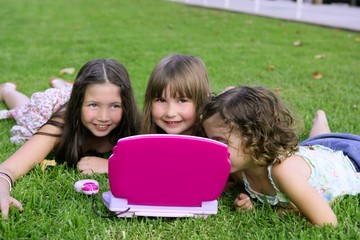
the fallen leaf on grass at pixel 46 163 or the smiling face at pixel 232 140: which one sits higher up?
the smiling face at pixel 232 140

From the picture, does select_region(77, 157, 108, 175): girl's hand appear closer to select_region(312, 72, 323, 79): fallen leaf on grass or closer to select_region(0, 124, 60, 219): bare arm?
select_region(0, 124, 60, 219): bare arm

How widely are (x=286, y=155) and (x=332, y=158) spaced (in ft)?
1.87

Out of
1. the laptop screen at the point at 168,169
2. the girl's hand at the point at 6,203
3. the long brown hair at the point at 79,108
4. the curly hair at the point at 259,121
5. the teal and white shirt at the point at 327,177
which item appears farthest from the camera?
the long brown hair at the point at 79,108

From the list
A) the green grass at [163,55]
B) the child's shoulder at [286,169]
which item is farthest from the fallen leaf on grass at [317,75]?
the child's shoulder at [286,169]

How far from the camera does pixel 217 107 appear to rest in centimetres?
222

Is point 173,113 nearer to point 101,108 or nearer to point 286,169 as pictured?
point 101,108

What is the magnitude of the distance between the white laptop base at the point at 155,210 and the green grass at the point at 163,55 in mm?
34

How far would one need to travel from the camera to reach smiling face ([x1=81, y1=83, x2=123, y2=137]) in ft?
8.55

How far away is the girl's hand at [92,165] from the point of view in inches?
103

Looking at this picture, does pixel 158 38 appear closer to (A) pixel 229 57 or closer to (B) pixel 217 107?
(A) pixel 229 57

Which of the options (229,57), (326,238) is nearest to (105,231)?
(326,238)

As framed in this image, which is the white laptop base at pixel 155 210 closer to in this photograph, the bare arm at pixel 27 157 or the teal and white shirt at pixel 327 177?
the teal and white shirt at pixel 327 177

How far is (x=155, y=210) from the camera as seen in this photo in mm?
2072

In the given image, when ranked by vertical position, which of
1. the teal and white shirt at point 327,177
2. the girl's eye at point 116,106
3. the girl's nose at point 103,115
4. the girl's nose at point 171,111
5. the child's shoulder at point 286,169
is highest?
the girl's nose at point 171,111
